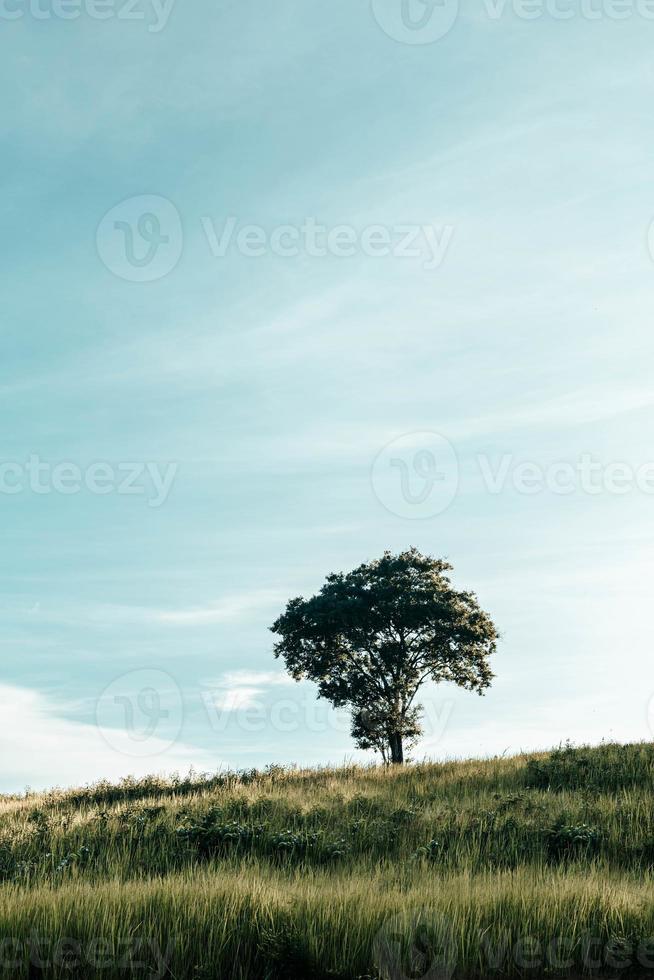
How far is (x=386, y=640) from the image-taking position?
131 feet

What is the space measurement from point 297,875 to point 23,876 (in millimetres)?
4067

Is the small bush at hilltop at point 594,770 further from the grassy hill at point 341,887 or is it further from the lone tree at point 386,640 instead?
the lone tree at point 386,640

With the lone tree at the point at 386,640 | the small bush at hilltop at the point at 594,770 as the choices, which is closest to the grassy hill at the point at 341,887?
the small bush at hilltop at the point at 594,770

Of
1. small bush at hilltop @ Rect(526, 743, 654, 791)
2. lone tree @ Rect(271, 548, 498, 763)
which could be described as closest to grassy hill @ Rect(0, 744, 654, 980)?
small bush at hilltop @ Rect(526, 743, 654, 791)

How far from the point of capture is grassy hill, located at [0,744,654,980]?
7.09 m

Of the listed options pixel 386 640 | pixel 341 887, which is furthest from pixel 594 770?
pixel 386 640

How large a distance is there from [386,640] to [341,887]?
1245 inches

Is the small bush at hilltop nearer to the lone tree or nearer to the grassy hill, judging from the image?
the grassy hill

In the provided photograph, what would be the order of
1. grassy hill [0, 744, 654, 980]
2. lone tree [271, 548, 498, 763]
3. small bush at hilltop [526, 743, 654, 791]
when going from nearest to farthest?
grassy hill [0, 744, 654, 980] → small bush at hilltop [526, 743, 654, 791] → lone tree [271, 548, 498, 763]

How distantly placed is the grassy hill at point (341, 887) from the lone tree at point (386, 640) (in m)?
20.3

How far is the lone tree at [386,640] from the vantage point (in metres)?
39.0

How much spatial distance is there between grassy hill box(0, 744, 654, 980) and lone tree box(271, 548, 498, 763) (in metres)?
20.3

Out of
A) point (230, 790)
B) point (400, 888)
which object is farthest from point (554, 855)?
point (230, 790)

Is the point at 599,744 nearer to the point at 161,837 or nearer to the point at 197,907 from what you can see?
the point at 161,837
